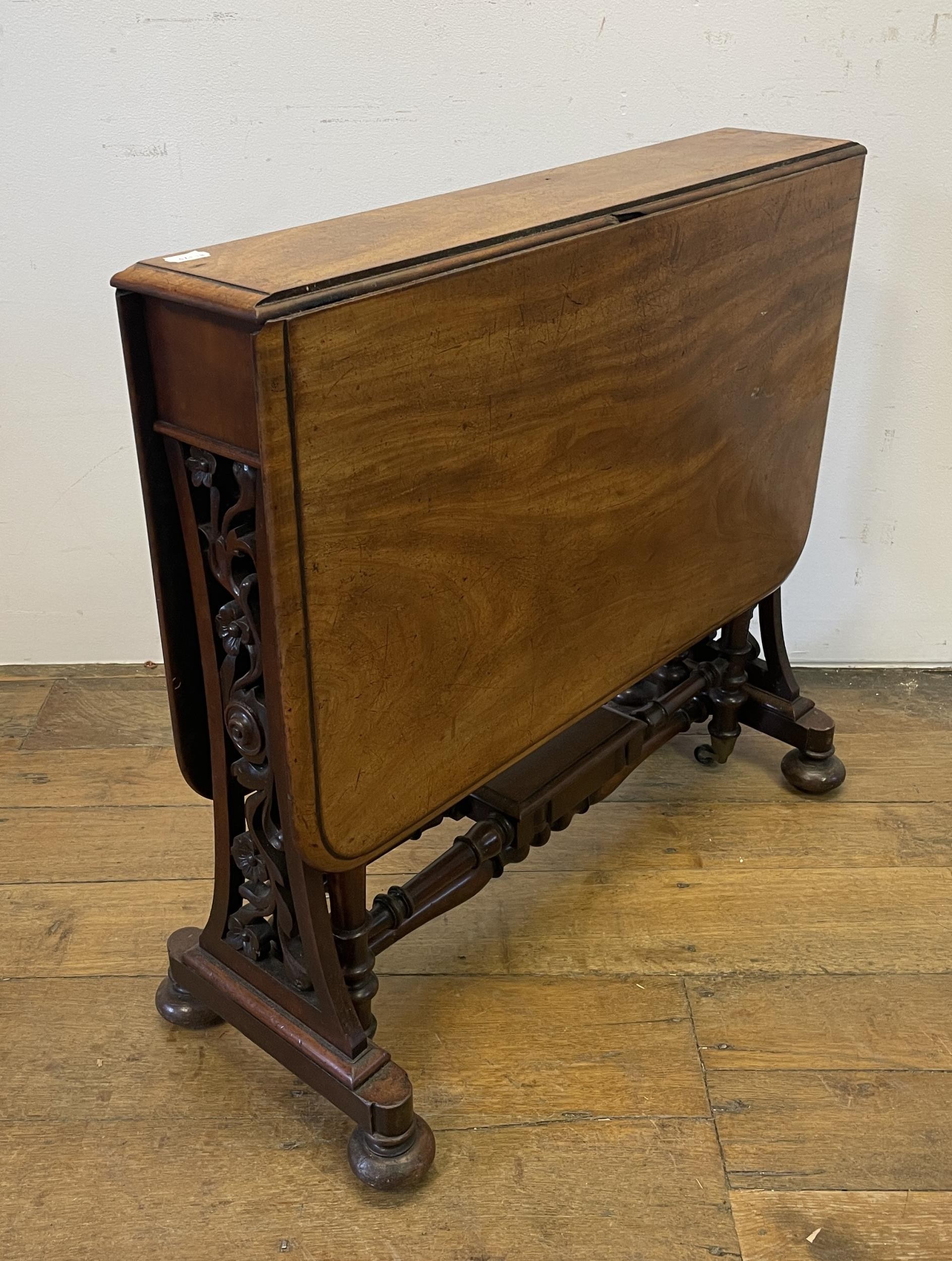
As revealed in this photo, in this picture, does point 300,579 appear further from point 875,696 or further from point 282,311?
point 875,696

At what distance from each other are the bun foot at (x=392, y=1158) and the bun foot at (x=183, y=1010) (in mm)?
282

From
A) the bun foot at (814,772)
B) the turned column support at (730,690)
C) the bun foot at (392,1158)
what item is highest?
the turned column support at (730,690)

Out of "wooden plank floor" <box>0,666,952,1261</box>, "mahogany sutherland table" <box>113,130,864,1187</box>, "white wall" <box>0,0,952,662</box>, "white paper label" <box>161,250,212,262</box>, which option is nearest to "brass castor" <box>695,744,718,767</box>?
"wooden plank floor" <box>0,666,952,1261</box>

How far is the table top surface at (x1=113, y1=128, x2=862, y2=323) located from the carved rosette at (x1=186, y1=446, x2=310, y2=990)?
151 millimetres

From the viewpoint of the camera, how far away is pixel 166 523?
47.0 inches

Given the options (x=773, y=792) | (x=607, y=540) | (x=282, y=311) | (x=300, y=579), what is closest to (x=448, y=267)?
(x=282, y=311)

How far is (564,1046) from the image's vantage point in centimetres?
152

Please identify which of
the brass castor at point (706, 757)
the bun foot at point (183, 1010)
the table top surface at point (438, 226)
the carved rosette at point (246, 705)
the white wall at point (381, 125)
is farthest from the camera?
the brass castor at point (706, 757)

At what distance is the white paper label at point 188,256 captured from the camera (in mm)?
1074

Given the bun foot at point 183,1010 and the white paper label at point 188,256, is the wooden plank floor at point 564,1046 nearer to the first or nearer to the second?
the bun foot at point 183,1010

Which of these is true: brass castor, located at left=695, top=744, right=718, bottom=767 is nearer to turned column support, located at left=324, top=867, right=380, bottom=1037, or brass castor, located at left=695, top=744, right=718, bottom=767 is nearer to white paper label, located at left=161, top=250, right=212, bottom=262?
turned column support, located at left=324, top=867, right=380, bottom=1037

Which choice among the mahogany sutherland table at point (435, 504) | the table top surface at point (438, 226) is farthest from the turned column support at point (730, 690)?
the table top surface at point (438, 226)

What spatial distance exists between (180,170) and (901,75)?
1.11m

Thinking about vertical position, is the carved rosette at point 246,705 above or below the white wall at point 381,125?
below
